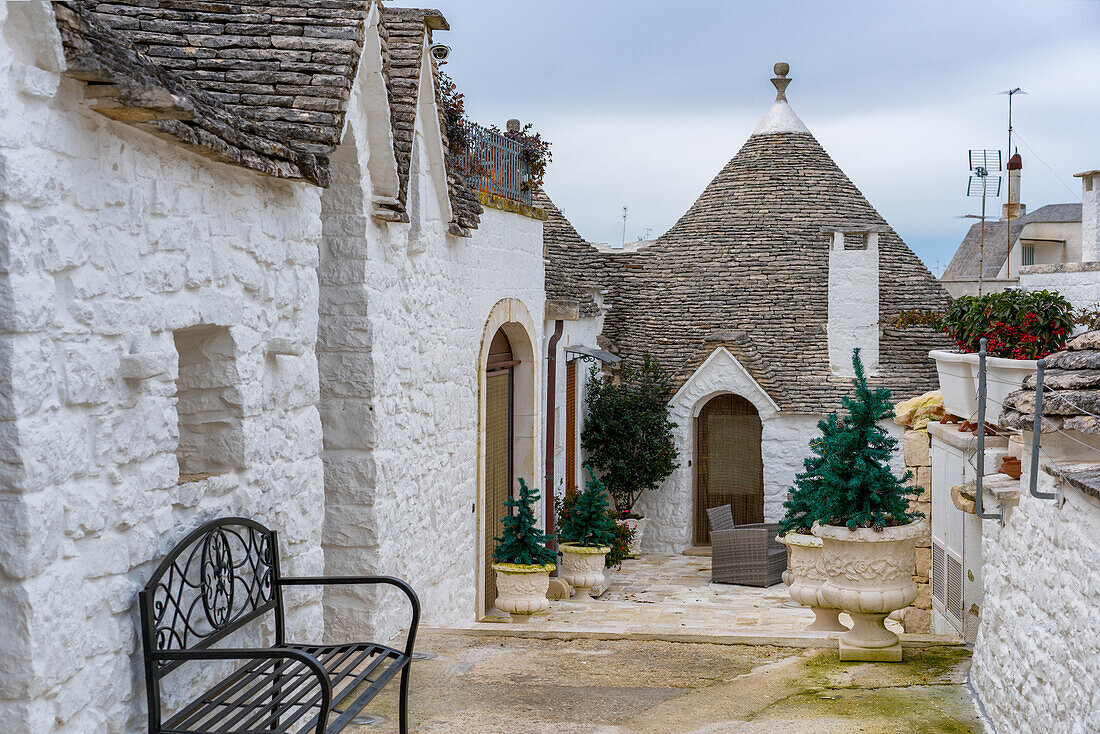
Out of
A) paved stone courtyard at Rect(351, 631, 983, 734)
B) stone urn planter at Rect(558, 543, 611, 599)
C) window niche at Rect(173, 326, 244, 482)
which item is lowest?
stone urn planter at Rect(558, 543, 611, 599)

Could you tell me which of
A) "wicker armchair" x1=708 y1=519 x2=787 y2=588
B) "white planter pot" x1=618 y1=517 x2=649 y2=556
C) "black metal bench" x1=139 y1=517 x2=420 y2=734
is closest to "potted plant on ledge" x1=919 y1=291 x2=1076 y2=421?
"black metal bench" x1=139 y1=517 x2=420 y2=734

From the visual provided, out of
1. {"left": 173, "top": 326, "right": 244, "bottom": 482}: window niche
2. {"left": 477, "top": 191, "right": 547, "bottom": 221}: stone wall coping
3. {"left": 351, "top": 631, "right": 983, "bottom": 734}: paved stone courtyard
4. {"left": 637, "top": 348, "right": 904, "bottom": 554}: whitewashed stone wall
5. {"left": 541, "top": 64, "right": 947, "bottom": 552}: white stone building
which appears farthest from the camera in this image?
{"left": 541, "top": 64, "right": 947, "bottom": 552}: white stone building

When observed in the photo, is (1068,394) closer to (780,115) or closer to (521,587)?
(521,587)

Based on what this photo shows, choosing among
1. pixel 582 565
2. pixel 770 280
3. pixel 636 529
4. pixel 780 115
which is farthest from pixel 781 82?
pixel 582 565

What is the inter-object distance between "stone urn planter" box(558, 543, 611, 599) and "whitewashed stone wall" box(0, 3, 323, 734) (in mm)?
7979

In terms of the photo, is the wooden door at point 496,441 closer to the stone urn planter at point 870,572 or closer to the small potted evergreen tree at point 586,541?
the small potted evergreen tree at point 586,541

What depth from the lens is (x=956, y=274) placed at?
107 feet

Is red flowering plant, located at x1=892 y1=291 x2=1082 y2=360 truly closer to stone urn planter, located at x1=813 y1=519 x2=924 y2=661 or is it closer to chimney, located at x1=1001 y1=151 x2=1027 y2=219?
stone urn planter, located at x1=813 y1=519 x2=924 y2=661

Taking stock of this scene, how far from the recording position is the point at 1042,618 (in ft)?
13.3

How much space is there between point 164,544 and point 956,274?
106 feet

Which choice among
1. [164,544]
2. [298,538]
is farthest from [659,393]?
[164,544]

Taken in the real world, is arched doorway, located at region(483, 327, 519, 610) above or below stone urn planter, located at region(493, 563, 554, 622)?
above

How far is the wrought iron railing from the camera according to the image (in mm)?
9141

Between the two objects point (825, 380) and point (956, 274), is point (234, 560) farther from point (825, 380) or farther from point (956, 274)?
point (956, 274)
